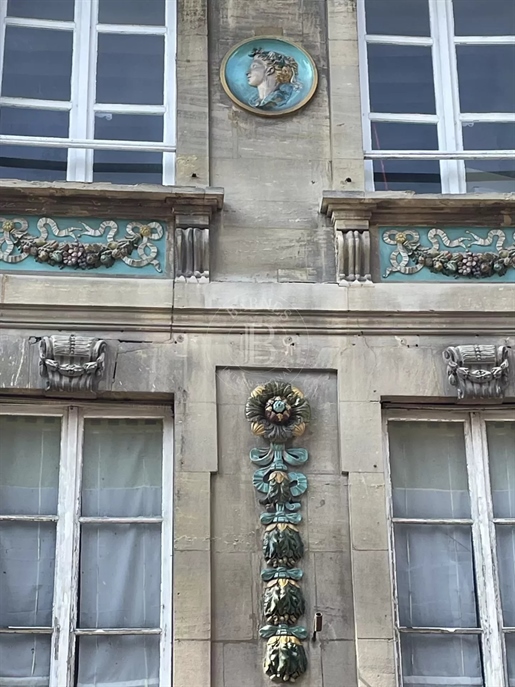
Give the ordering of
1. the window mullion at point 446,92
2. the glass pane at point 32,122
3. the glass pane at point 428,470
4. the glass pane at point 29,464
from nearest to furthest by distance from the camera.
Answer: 1. the glass pane at point 29,464
2. the glass pane at point 428,470
3. the glass pane at point 32,122
4. the window mullion at point 446,92

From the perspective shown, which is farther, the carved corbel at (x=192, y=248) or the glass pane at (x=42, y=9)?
the glass pane at (x=42, y=9)

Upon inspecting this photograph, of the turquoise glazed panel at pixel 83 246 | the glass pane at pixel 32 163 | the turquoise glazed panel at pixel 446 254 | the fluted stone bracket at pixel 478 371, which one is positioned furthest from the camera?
the glass pane at pixel 32 163

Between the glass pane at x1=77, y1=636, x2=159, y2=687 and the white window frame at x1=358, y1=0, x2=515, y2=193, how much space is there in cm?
382

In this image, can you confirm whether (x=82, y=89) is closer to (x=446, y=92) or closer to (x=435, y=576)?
(x=446, y=92)

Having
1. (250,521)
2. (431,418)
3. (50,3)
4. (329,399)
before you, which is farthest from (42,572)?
(50,3)

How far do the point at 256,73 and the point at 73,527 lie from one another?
3755 millimetres

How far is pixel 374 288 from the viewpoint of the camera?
388 inches

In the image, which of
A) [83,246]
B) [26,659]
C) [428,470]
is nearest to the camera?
[26,659]

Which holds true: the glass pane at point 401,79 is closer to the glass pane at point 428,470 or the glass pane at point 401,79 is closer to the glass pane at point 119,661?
the glass pane at point 428,470

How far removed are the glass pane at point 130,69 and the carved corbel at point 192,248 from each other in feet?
4.05

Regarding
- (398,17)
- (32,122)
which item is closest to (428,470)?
(398,17)

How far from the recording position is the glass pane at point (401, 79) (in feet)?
35.4

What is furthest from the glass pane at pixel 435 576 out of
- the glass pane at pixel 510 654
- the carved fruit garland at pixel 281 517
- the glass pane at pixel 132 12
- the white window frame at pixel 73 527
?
the glass pane at pixel 132 12

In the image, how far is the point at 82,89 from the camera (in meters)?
10.6
